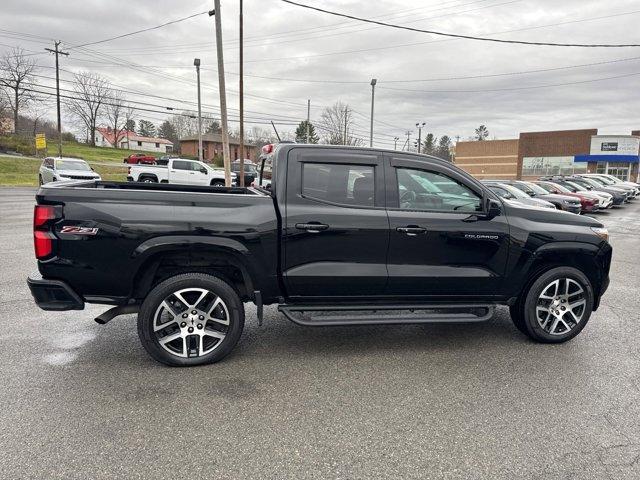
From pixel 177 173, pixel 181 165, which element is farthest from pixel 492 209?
pixel 181 165

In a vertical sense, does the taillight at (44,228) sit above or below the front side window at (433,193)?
below

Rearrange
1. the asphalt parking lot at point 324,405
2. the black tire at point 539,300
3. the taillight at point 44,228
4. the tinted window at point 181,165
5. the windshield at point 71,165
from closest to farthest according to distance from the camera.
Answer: the asphalt parking lot at point 324,405 → the taillight at point 44,228 → the black tire at point 539,300 → the windshield at point 71,165 → the tinted window at point 181,165

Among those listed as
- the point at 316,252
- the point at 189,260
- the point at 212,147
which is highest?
the point at 212,147

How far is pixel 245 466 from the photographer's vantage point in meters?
2.56

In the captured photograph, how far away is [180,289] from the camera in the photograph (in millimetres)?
3721

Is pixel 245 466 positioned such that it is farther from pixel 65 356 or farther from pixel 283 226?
pixel 65 356

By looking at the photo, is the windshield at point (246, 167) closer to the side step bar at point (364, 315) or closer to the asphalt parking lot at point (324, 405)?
the asphalt parking lot at point (324, 405)

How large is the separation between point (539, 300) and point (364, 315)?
1816 mm

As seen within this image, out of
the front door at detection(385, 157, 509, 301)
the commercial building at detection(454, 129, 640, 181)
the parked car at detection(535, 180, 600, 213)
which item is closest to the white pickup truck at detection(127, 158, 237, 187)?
the parked car at detection(535, 180, 600, 213)

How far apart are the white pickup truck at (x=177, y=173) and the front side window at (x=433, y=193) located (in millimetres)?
19949

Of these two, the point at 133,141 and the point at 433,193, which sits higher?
the point at 133,141

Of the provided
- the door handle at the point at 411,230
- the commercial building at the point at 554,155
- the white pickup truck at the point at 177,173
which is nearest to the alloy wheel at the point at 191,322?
the door handle at the point at 411,230

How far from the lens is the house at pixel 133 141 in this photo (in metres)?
98.7

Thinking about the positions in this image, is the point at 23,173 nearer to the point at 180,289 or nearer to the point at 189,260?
the point at 189,260
